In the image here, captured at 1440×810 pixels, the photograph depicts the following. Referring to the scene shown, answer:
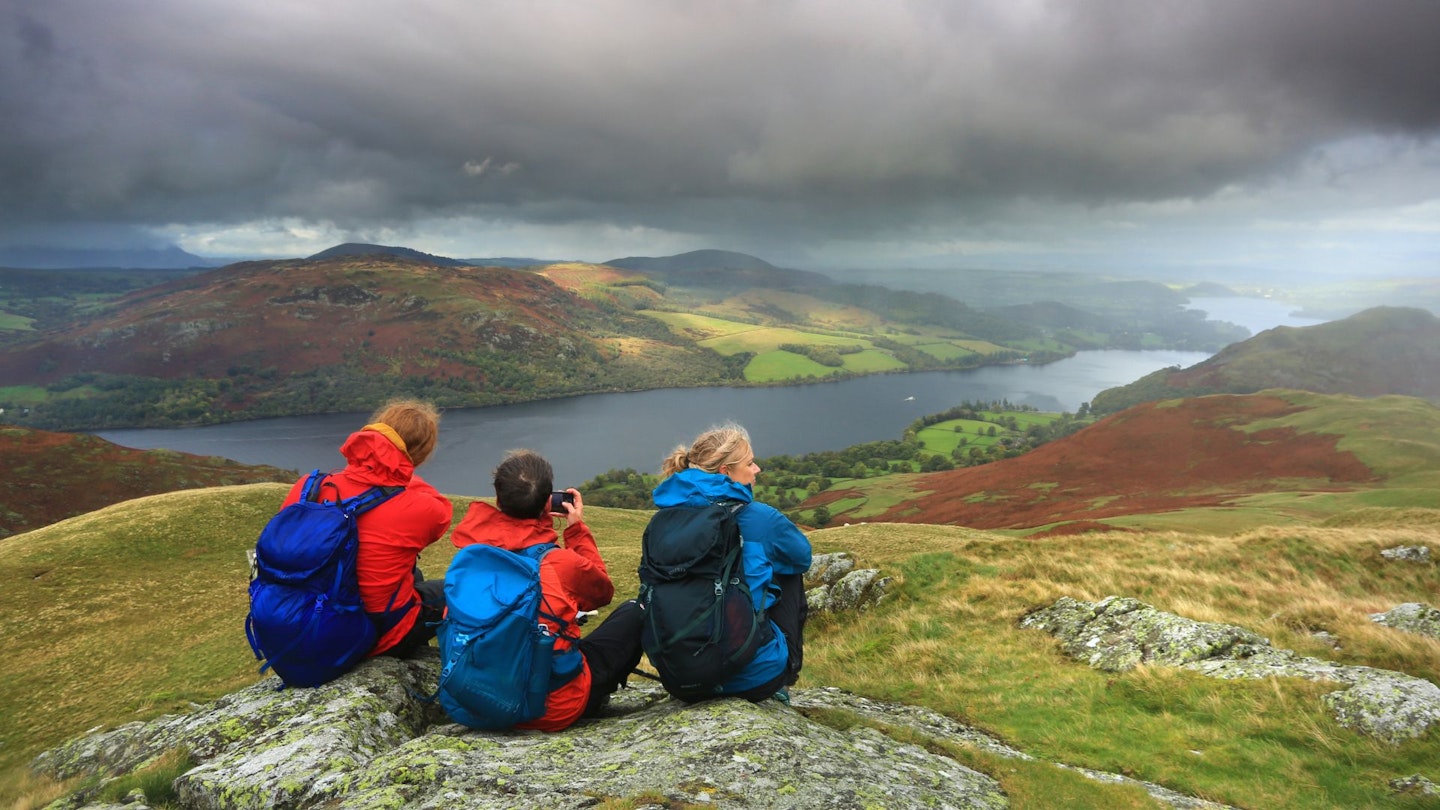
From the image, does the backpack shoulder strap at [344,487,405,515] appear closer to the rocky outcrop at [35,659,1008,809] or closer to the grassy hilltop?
the rocky outcrop at [35,659,1008,809]

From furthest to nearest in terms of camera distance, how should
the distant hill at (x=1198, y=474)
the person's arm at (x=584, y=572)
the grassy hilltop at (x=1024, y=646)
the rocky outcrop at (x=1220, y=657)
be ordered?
the distant hill at (x=1198, y=474)
the rocky outcrop at (x=1220, y=657)
the grassy hilltop at (x=1024, y=646)
the person's arm at (x=584, y=572)

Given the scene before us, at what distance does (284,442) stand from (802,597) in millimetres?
227943

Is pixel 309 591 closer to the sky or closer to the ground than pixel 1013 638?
closer to the sky

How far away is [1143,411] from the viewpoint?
110625 millimetres

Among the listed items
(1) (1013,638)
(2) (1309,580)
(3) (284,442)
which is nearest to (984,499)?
(2) (1309,580)

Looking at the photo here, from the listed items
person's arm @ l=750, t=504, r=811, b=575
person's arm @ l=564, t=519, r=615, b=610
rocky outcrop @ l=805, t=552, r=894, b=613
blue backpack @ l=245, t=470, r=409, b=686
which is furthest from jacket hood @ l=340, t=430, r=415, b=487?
rocky outcrop @ l=805, t=552, r=894, b=613

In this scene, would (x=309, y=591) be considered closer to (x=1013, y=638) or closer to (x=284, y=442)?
(x=1013, y=638)

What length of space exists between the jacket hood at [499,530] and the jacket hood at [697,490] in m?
1.33

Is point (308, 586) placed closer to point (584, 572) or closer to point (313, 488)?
point (313, 488)

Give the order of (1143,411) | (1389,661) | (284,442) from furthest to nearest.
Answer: (284,442) → (1143,411) → (1389,661)

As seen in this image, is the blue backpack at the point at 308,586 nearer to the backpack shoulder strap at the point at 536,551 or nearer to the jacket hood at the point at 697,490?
the backpack shoulder strap at the point at 536,551

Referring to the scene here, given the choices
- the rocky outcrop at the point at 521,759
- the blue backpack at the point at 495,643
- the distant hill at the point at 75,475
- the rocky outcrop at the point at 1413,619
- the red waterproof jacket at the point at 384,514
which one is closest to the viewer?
the rocky outcrop at the point at 521,759

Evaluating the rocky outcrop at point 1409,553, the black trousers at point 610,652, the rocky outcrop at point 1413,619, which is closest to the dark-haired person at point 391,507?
the black trousers at point 610,652

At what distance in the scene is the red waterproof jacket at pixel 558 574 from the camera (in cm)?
635
